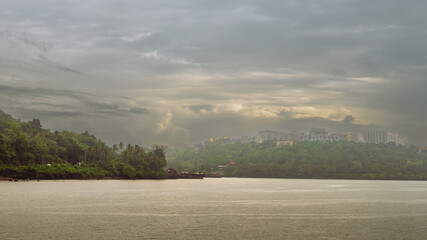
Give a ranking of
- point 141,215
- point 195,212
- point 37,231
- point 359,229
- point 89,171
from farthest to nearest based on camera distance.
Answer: point 89,171 → point 195,212 → point 141,215 → point 359,229 → point 37,231

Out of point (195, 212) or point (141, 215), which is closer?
point (141, 215)

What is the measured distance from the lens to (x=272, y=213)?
64625mm

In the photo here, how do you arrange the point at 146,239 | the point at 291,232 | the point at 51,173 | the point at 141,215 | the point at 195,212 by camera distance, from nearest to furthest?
the point at 146,239 < the point at 291,232 < the point at 141,215 < the point at 195,212 < the point at 51,173

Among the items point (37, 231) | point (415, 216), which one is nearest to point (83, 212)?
point (37, 231)

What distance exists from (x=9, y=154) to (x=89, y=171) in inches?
1846

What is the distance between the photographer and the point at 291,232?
151 ft

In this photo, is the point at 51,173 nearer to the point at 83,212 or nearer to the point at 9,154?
the point at 9,154

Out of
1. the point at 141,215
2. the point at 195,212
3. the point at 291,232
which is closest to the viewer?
the point at 291,232

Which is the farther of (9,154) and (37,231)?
(9,154)

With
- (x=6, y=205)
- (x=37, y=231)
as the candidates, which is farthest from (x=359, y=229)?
(x=6, y=205)

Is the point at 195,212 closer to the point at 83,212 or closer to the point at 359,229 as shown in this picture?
the point at 83,212

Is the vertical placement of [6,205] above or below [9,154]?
below

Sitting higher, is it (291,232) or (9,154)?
(9,154)

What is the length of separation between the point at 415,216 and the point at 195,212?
104 ft
